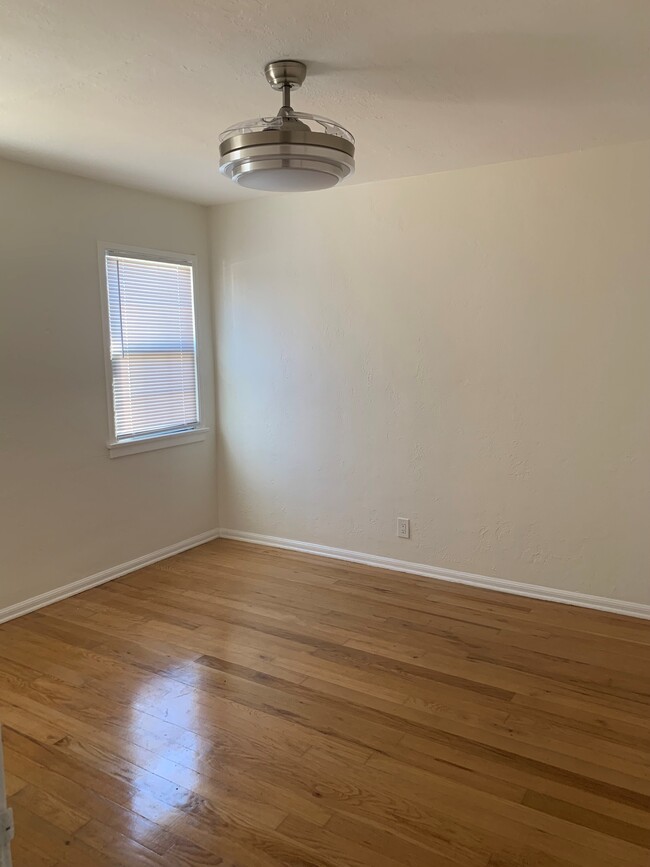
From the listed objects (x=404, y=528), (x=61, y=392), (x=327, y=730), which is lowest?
(x=327, y=730)

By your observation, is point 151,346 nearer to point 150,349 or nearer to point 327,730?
point 150,349

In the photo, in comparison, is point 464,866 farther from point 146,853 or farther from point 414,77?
point 414,77

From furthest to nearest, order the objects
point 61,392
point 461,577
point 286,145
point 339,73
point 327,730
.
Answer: point 461,577 → point 61,392 → point 327,730 → point 339,73 → point 286,145

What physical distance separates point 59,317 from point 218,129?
4.69 feet

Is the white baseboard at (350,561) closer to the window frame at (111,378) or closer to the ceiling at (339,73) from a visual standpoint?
the window frame at (111,378)

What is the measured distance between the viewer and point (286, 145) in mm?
2043

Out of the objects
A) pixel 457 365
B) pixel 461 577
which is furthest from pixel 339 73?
pixel 461 577

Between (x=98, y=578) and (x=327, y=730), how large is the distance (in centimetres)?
207

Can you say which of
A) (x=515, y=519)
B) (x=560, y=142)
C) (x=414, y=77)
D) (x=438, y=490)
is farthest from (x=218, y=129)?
(x=515, y=519)

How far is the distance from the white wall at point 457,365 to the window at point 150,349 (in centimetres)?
30

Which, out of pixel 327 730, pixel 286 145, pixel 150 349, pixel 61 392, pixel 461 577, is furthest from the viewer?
pixel 150 349

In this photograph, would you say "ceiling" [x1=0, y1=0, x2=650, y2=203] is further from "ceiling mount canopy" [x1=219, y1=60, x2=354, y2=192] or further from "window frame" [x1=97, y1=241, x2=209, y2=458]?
"window frame" [x1=97, y1=241, x2=209, y2=458]

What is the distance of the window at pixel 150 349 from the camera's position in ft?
12.7

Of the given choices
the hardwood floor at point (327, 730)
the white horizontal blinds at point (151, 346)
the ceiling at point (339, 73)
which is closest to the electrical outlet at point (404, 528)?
the hardwood floor at point (327, 730)
